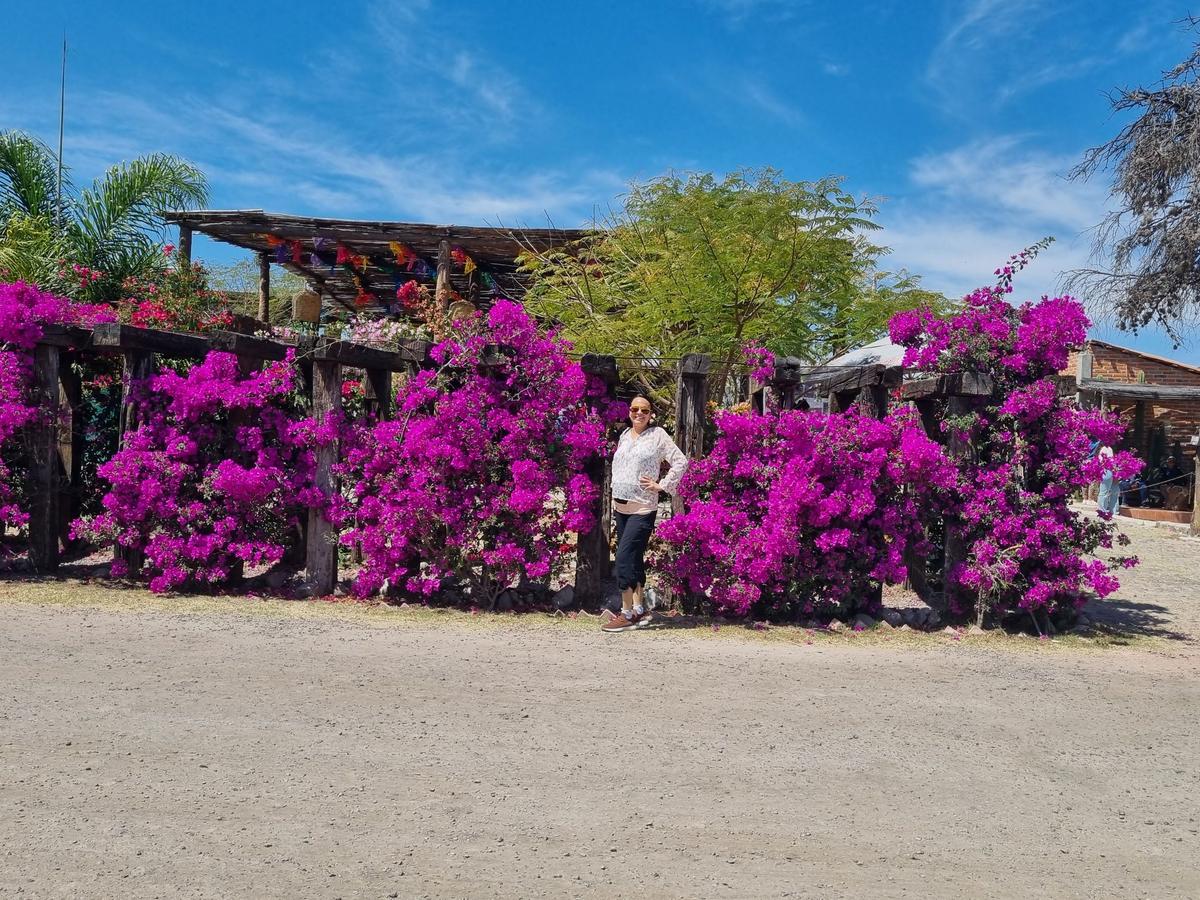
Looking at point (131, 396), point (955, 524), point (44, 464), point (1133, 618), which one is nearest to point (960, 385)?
point (955, 524)

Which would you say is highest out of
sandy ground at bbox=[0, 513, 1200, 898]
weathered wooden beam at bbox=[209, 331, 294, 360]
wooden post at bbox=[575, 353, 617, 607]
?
weathered wooden beam at bbox=[209, 331, 294, 360]

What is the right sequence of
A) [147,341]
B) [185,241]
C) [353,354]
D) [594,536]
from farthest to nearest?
1. [185,241]
2. [147,341]
3. [353,354]
4. [594,536]

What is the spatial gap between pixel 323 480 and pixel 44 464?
98.2 inches

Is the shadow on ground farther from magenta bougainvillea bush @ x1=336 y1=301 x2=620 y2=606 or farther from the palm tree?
the palm tree

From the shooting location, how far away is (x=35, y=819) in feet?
10.7

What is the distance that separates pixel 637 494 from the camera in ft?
22.7

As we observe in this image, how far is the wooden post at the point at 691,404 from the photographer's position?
7.46 meters

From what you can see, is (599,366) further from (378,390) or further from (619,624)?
(619,624)

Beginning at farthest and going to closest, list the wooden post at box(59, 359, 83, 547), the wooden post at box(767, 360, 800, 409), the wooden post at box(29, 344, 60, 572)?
the wooden post at box(59, 359, 83, 547) < the wooden post at box(29, 344, 60, 572) < the wooden post at box(767, 360, 800, 409)

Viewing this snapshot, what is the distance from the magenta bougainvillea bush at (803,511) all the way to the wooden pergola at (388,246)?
8.89m

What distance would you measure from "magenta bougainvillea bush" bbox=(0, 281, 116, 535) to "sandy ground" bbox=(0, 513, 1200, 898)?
1.90 metres

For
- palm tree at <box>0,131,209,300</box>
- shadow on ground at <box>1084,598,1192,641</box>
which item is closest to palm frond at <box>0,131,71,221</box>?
palm tree at <box>0,131,209,300</box>

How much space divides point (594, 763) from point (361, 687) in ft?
5.29

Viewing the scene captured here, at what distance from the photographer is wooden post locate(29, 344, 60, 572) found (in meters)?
7.99
